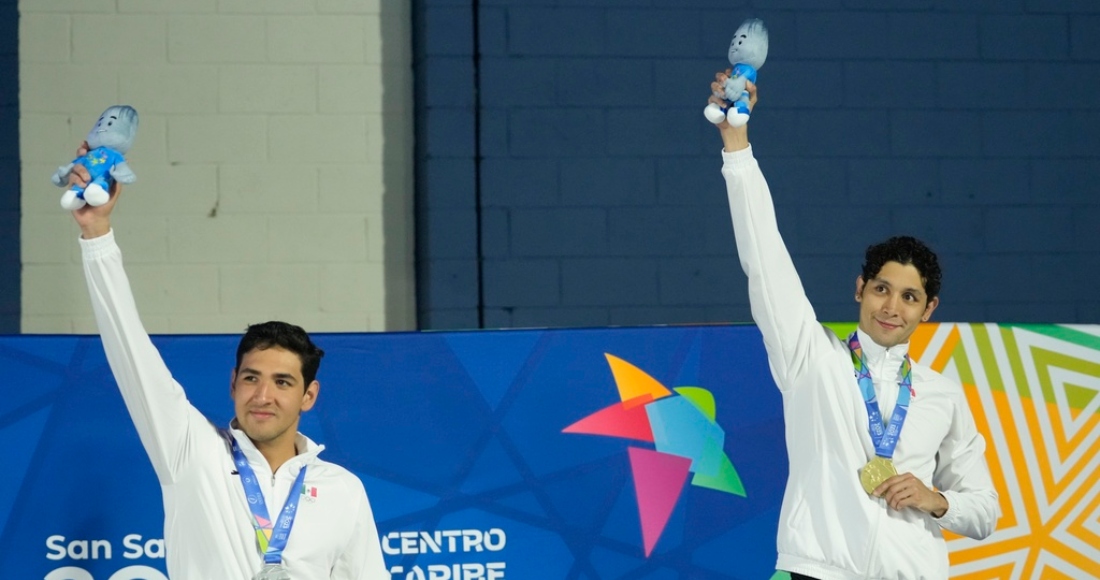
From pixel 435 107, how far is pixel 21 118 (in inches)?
72.3

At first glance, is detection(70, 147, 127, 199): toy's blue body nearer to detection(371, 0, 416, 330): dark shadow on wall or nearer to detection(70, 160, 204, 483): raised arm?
detection(70, 160, 204, 483): raised arm

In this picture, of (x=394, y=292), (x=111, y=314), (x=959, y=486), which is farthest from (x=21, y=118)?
(x=959, y=486)

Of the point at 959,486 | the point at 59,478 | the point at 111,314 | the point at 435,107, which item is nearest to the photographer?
the point at 111,314

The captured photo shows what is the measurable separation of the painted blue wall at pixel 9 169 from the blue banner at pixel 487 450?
1.85 meters

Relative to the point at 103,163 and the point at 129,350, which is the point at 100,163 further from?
the point at 129,350

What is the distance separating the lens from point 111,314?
279 centimetres

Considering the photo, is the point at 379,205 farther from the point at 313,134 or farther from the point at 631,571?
the point at 631,571

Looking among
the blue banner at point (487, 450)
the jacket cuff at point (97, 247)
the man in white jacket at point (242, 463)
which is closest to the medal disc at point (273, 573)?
the man in white jacket at point (242, 463)

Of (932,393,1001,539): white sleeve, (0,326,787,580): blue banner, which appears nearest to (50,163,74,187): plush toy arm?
(0,326,787,580): blue banner

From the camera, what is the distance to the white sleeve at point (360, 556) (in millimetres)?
3064

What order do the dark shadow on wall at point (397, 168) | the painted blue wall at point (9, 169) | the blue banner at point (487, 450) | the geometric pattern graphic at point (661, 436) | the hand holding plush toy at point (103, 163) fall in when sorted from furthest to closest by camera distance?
the dark shadow on wall at point (397, 168) → the painted blue wall at point (9, 169) → the geometric pattern graphic at point (661, 436) → the blue banner at point (487, 450) → the hand holding plush toy at point (103, 163)

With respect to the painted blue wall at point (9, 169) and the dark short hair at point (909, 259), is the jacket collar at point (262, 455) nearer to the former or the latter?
the dark short hair at point (909, 259)

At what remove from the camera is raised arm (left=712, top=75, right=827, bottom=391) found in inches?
124

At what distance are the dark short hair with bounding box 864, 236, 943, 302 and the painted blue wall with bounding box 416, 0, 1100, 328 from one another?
2.50 meters
